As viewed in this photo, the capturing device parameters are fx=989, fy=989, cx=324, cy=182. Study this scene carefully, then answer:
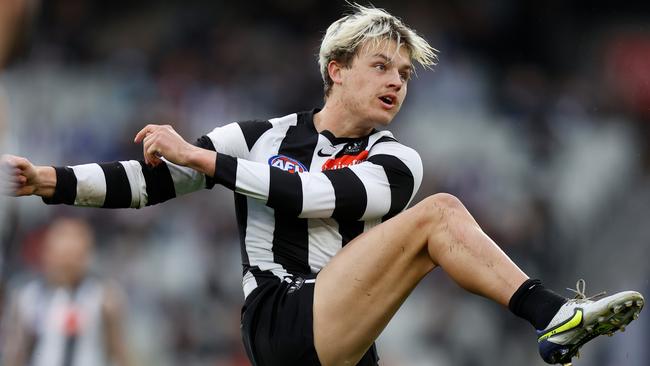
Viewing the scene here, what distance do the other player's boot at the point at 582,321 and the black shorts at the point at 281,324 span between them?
80 cm

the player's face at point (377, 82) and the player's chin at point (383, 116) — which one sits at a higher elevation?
the player's face at point (377, 82)

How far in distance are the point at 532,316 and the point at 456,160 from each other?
4288 mm

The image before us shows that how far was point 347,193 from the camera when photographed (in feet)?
11.0

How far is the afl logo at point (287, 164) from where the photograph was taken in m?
3.56

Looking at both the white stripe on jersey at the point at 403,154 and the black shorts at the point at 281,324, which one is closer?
the black shorts at the point at 281,324

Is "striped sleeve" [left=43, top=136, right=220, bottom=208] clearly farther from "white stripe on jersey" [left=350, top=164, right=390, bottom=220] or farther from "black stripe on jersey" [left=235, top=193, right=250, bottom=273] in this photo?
"white stripe on jersey" [left=350, top=164, right=390, bottom=220]

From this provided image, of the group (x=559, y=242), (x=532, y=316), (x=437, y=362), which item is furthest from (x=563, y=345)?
(x=559, y=242)

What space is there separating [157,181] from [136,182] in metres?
0.08

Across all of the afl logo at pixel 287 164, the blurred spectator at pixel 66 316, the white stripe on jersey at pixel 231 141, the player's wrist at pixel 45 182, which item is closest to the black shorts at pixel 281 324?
the afl logo at pixel 287 164

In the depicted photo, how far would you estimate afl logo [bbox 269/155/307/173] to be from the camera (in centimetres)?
356

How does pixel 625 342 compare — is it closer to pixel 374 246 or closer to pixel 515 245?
pixel 515 245

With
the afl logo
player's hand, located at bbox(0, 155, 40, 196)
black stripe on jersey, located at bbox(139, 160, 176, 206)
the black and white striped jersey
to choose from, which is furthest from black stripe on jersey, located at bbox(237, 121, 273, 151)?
player's hand, located at bbox(0, 155, 40, 196)

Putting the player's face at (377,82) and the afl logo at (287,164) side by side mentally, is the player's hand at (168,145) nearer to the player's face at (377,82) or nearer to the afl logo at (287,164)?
the afl logo at (287,164)

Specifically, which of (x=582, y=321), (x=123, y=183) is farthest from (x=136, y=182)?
(x=582, y=321)
